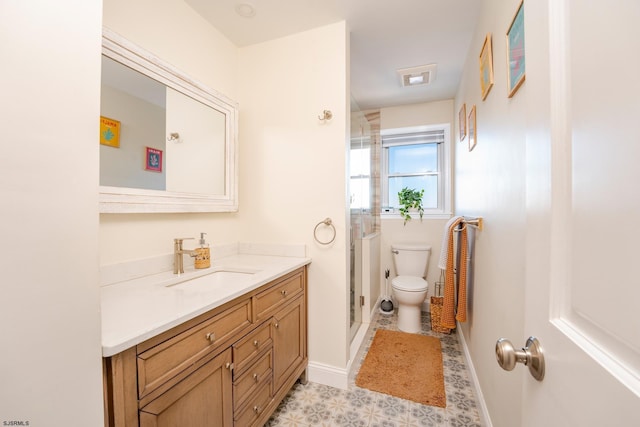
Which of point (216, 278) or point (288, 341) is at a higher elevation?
point (216, 278)

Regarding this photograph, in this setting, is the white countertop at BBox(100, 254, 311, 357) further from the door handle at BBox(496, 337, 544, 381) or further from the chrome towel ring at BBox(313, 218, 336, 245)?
the door handle at BBox(496, 337, 544, 381)

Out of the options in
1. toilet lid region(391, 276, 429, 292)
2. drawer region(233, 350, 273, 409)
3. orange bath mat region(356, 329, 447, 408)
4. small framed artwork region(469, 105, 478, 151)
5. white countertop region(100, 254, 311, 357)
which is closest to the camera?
white countertop region(100, 254, 311, 357)

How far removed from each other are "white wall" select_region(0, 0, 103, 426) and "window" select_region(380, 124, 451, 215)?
2.99 metres

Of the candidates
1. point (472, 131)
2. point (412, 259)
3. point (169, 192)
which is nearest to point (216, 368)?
point (169, 192)

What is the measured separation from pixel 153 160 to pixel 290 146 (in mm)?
853

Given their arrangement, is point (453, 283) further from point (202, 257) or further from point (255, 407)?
point (202, 257)

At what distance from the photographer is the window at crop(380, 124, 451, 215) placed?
310 cm

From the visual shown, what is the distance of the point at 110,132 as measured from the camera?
120 centimetres

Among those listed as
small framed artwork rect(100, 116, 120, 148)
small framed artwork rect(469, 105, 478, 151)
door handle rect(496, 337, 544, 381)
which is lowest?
door handle rect(496, 337, 544, 381)

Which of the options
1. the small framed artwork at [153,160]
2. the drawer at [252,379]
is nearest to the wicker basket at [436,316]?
the drawer at [252,379]

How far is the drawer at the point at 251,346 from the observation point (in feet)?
3.72

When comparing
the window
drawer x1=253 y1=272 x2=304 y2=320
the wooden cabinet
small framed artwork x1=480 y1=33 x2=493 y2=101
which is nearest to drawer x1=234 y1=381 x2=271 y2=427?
the wooden cabinet

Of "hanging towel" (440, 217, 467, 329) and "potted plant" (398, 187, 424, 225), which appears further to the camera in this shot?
"potted plant" (398, 187, 424, 225)

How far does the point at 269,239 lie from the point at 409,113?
2283 millimetres
